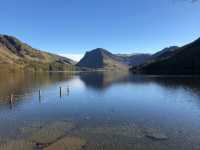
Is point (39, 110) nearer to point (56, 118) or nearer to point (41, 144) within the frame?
point (56, 118)

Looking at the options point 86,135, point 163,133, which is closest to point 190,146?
point 163,133

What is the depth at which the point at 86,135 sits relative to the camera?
27.3 meters

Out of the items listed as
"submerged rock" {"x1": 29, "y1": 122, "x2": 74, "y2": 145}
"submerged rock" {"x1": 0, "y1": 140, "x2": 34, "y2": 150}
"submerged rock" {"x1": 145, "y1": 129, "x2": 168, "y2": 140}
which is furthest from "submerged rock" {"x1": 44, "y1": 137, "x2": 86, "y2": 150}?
"submerged rock" {"x1": 145, "y1": 129, "x2": 168, "y2": 140}

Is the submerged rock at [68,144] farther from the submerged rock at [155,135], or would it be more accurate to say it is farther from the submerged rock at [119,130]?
the submerged rock at [155,135]

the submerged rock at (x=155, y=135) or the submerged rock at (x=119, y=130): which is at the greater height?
the submerged rock at (x=119, y=130)

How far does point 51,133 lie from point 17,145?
16.5 ft

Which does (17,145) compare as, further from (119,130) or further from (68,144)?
(119,130)

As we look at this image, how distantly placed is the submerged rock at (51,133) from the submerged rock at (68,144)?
1.20 meters

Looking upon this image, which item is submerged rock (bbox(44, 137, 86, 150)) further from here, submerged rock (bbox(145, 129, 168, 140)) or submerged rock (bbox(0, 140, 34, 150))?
submerged rock (bbox(145, 129, 168, 140))

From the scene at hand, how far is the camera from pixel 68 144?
23812mm

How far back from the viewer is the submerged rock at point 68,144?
74.8ft

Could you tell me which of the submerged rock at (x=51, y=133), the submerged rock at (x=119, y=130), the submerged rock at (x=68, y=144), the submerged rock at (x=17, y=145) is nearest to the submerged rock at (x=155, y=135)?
the submerged rock at (x=119, y=130)

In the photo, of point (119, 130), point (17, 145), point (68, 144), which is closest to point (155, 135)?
point (119, 130)

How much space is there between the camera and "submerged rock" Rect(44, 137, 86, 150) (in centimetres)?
2279
